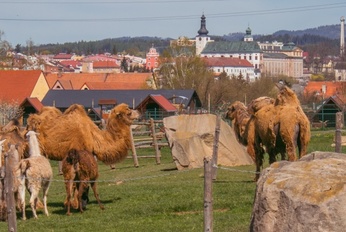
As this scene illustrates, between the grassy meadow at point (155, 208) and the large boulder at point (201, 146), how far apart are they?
3869 millimetres

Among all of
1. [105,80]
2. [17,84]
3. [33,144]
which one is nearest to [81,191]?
[33,144]

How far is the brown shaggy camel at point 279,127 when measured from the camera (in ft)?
60.3

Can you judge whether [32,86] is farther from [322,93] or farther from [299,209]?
[299,209]

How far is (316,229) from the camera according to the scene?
9516 mm

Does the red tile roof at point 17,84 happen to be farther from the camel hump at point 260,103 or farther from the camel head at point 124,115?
the camel head at point 124,115

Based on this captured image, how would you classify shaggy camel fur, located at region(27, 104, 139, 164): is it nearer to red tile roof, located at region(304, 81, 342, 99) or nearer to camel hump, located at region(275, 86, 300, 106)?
camel hump, located at region(275, 86, 300, 106)

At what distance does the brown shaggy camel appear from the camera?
18.4 meters

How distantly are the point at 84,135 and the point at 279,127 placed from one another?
408cm

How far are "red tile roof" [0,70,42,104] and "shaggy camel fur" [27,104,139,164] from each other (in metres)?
59.5

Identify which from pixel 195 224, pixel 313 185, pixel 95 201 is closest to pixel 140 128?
pixel 95 201

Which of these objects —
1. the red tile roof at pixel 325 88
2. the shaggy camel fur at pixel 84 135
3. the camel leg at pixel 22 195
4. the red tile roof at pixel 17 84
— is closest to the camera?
the camel leg at pixel 22 195

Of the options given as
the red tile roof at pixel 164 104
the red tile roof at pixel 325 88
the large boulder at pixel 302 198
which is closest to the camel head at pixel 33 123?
the large boulder at pixel 302 198

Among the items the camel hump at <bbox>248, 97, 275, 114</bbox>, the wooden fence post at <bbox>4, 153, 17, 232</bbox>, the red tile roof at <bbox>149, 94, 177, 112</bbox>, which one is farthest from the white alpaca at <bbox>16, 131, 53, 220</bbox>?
the red tile roof at <bbox>149, 94, 177, 112</bbox>

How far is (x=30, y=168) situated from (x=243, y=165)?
1106cm
